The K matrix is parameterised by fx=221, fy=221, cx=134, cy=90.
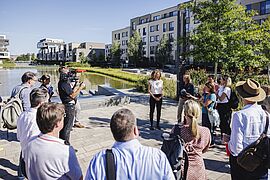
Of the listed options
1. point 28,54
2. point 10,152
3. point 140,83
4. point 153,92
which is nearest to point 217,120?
point 153,92

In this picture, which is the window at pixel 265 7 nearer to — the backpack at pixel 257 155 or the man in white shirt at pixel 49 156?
the backpack at pixel 257 155

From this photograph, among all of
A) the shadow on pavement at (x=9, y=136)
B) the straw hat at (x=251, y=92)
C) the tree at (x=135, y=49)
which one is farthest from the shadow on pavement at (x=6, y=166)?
the tree at (x=135, y=49)

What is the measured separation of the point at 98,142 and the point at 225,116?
10.7 feet

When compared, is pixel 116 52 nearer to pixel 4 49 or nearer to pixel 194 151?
pixel 194 151

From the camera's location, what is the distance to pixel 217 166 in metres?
4.38

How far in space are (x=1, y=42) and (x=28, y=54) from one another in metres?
39.3

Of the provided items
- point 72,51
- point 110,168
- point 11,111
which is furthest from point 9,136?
point 72,51

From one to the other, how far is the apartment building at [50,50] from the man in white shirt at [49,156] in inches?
4276

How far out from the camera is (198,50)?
30.5 ft

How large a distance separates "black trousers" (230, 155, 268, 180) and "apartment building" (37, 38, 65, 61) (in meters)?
109

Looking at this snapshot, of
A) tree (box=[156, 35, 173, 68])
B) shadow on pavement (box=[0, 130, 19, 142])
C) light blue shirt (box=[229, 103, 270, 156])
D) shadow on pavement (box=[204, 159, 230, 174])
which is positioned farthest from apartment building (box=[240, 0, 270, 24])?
shadow on pavement (box=[0, 130, 19, 142])

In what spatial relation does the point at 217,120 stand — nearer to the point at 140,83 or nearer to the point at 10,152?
the point at 10,152

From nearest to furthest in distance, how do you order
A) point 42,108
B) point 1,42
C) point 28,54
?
point 42,108, point 1,42, point 28,54

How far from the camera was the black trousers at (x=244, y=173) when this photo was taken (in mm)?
2709
